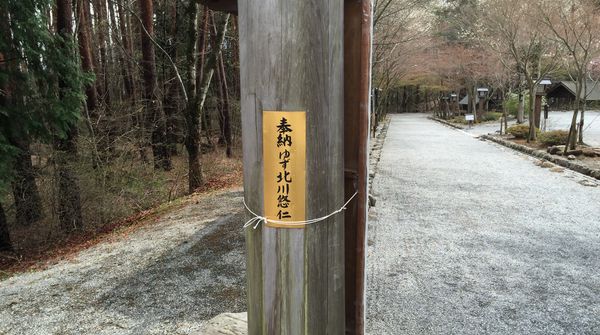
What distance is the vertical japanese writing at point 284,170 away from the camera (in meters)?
1.21

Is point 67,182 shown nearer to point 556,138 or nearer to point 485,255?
point 485,255

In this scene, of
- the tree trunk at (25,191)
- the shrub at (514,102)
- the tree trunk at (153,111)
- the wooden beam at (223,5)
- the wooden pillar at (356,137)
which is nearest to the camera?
the wooden pillar at (356,137)

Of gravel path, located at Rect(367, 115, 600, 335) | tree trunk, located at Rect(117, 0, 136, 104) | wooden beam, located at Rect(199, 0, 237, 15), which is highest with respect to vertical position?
tree trunk, located at Rect(117, 0, 136, 104)

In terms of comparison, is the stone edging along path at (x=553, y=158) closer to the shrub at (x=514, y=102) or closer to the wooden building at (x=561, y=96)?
the shrub at (x=514, y=102)

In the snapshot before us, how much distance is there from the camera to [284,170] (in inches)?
48.9

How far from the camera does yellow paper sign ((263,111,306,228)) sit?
1.21 metres

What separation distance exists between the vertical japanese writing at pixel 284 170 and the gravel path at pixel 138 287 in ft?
6.97

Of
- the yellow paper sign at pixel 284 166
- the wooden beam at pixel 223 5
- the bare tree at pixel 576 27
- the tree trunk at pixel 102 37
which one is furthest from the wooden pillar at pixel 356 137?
the tree trunk at pixel 102 37

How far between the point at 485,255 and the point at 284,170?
12.7ft

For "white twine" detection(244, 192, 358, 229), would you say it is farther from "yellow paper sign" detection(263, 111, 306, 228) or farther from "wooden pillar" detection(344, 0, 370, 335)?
"wooden pillar" detection(344, 0, 370, 335)

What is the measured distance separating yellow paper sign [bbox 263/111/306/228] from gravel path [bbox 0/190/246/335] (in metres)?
2.12

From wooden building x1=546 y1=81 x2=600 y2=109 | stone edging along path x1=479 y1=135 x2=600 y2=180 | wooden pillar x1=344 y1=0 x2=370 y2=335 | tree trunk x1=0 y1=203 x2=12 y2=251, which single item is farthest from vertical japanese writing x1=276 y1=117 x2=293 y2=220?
wooden building x1=546 y1=81 x2=600 y2=109

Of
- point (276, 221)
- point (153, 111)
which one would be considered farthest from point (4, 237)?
point (276, 221)

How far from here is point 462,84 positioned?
95.9ft
